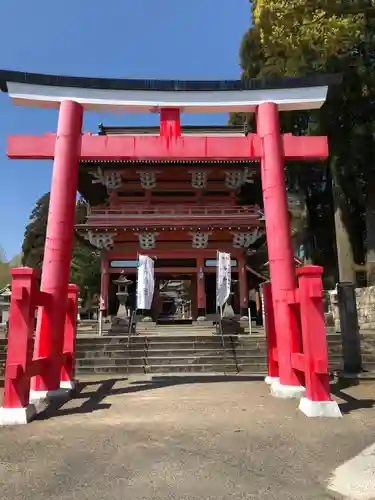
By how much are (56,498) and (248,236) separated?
1517 centimetres

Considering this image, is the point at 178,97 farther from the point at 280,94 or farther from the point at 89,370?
the point at 89,370

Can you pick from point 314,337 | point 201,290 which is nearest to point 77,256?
point 201,290

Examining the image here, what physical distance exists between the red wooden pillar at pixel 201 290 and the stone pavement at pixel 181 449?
10.7 meters

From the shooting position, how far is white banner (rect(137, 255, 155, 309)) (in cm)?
1086

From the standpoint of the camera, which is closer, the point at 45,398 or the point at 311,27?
the point at 45,398

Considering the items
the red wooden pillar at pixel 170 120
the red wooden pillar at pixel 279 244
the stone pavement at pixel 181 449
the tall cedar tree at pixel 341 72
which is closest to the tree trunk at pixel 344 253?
the tall cedar tree at pixel 341 72

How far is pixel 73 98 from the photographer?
7098 millimetres

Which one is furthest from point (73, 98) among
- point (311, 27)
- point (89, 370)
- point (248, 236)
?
point (311, 27)

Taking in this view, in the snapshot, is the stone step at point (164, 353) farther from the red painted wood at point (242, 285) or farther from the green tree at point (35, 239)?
the green tree at point (35, 239)

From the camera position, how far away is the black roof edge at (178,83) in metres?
7.03

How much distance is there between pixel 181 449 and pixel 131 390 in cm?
370

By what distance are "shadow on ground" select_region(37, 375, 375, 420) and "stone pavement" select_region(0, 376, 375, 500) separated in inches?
1.9

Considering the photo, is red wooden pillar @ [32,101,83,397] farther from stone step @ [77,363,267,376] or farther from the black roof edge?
stone step @ [77,363,267,376]

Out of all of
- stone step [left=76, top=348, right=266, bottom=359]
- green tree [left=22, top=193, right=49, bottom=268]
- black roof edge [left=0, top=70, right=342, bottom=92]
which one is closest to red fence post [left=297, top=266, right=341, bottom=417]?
black roof edge [left=0, top=70, right=342, bottom=92]
